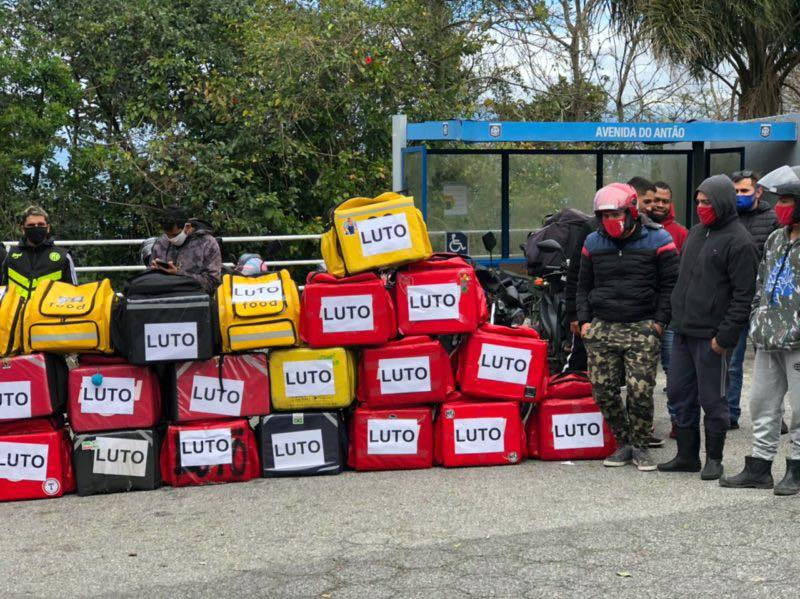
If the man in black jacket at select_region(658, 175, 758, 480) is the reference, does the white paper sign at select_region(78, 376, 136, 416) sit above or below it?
below

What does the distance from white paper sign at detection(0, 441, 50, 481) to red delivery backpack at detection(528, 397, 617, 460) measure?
131 inches

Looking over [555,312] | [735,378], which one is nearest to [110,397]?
[555,312]

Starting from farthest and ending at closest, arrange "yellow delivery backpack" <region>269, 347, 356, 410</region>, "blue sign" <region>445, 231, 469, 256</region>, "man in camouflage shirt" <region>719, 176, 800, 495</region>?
"blue sign" <region>445, 231, 469, 256</region> < "yellow delivery backpack" <region>269, 347, 356, 410</region> < "man in camouflage shirt" <region>719, 176, 800, 495</region>

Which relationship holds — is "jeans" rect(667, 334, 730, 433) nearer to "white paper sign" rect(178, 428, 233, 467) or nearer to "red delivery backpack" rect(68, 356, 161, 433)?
"white paper sign" rect(178, 428, 233, 467)

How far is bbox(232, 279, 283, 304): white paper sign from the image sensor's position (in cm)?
734

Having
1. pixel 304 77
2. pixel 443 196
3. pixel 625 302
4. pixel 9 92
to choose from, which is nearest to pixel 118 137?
pixel 9 92

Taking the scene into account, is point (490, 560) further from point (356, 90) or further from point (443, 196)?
point (356, 90)

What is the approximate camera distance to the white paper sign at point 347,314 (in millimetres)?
7461

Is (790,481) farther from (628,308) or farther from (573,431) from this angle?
(573,431)

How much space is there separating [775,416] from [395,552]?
2534 mm

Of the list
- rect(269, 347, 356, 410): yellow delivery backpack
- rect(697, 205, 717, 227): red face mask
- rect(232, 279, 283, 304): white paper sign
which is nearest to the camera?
rect(697, 205, 717, 227): red face mask

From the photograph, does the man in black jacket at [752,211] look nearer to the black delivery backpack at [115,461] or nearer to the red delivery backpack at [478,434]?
the red delivery backpack at [478,434]

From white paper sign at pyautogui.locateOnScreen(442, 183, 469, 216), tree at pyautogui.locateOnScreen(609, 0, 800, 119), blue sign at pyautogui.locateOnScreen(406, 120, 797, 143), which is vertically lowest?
white paper sign at pyautogui.locateOnScreen(442, 183, 469, 216)

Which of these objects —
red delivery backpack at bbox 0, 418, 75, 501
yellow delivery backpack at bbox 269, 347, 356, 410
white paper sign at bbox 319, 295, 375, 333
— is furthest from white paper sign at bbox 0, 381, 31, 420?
white paper sign at bbox 319, 295, 375, 333
